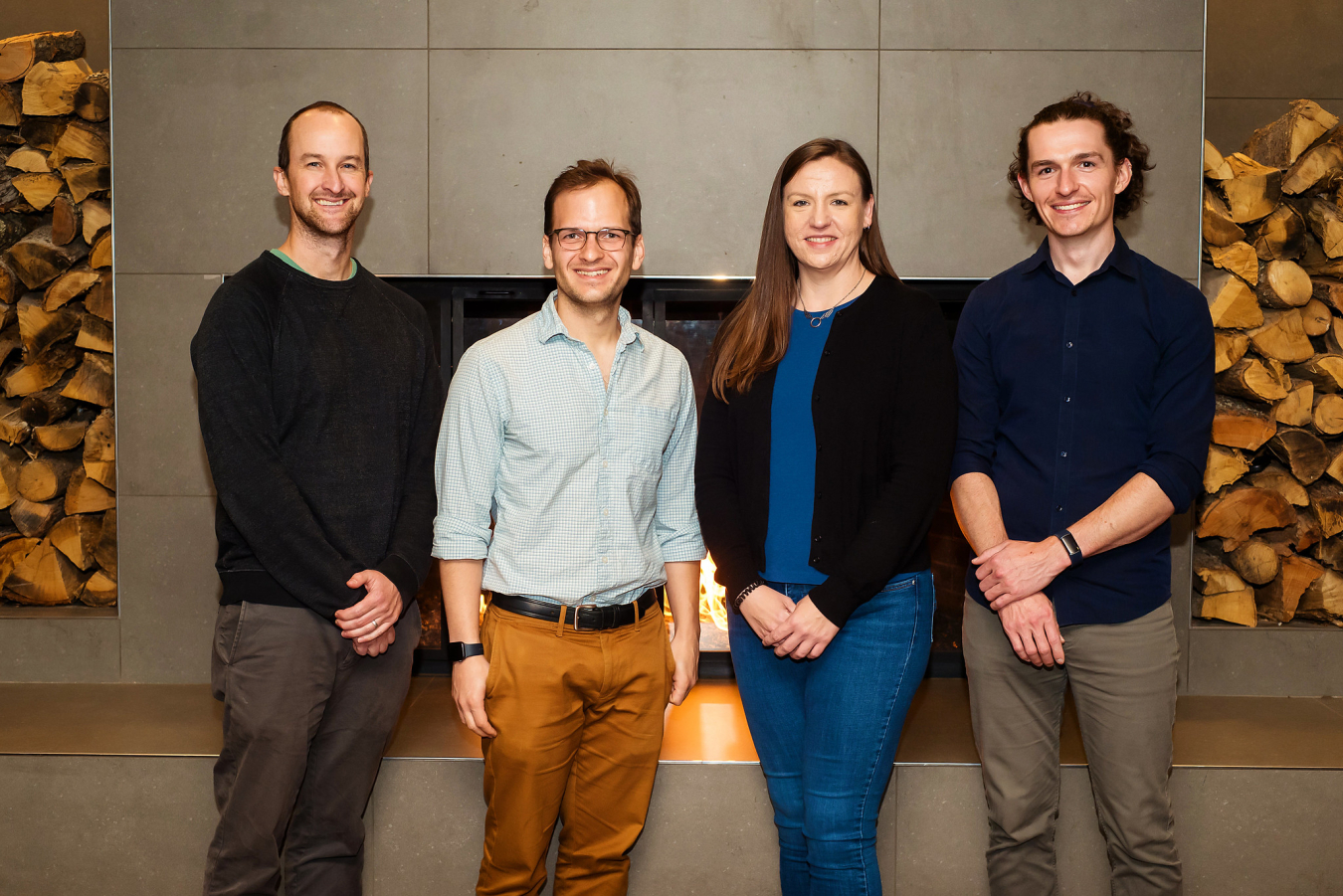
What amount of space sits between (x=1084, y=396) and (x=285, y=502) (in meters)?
1.50

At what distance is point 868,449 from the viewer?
1650mm

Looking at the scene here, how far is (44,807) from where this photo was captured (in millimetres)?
2250

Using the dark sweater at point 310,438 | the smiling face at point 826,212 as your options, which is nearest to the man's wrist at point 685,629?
the dark sweater at point 310,438

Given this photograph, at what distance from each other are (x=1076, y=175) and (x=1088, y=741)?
1.09 meters

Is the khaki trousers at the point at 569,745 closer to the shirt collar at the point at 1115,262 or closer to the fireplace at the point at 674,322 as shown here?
the fireplace at the point at 674,322

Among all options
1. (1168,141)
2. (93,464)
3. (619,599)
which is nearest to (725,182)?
(1168,141)

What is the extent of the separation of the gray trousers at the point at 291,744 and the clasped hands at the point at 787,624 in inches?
29.3

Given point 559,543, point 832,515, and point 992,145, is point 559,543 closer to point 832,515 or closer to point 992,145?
point 832,515

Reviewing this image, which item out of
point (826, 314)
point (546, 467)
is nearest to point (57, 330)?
point (546, 467)

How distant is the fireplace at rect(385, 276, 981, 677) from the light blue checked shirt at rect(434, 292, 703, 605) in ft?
3.25

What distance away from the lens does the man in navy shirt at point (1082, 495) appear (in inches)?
68.4

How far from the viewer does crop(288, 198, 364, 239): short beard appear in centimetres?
181

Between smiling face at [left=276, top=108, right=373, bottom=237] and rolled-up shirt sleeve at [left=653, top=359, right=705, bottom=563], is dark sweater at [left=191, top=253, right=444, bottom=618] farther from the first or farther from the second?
rolled-up shirt sleeve at [left=653, top=359, right=705, bottom=563]

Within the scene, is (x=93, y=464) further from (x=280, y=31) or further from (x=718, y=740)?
(x=718, y=740)
